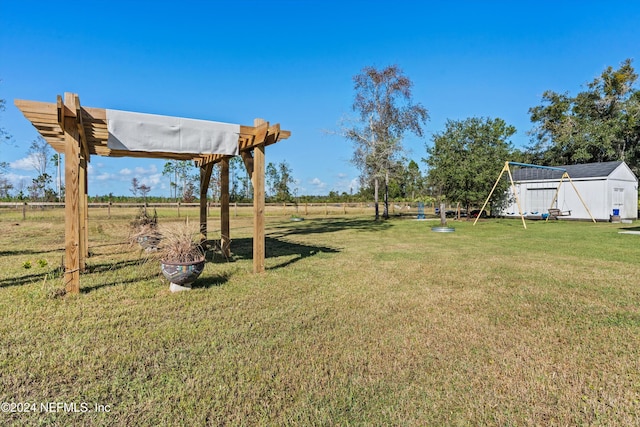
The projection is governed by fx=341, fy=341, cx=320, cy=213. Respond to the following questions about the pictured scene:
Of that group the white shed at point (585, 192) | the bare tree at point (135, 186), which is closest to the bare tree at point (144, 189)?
the bare tree at point (135, 186)

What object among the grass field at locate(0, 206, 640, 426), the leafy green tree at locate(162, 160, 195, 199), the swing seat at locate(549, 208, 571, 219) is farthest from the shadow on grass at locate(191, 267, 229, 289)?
the leafy green tree at locate(162, 160, 195, 199)

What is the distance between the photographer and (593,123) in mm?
25594

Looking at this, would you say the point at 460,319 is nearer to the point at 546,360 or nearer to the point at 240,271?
the point at 546,360

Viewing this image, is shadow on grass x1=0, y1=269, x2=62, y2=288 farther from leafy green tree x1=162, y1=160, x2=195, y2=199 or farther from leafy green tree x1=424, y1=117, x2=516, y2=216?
leafy green tree x1=162, y1=160, x2=195, y2=199

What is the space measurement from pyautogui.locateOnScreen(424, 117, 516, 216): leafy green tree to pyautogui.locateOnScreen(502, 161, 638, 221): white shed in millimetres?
2319

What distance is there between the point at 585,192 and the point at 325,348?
21.9m

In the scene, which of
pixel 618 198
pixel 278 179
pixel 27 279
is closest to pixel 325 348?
pixel 27 279

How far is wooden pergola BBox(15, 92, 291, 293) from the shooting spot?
4.29 metres

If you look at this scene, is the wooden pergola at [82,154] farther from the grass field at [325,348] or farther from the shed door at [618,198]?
the shed door at [618,198]

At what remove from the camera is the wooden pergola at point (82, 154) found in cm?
429

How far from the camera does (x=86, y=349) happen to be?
288cm

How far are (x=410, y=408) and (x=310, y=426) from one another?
0.63 meters

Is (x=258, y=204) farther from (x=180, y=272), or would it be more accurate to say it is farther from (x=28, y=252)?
(x=28, y=252)

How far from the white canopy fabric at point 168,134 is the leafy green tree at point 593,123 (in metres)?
28.2
